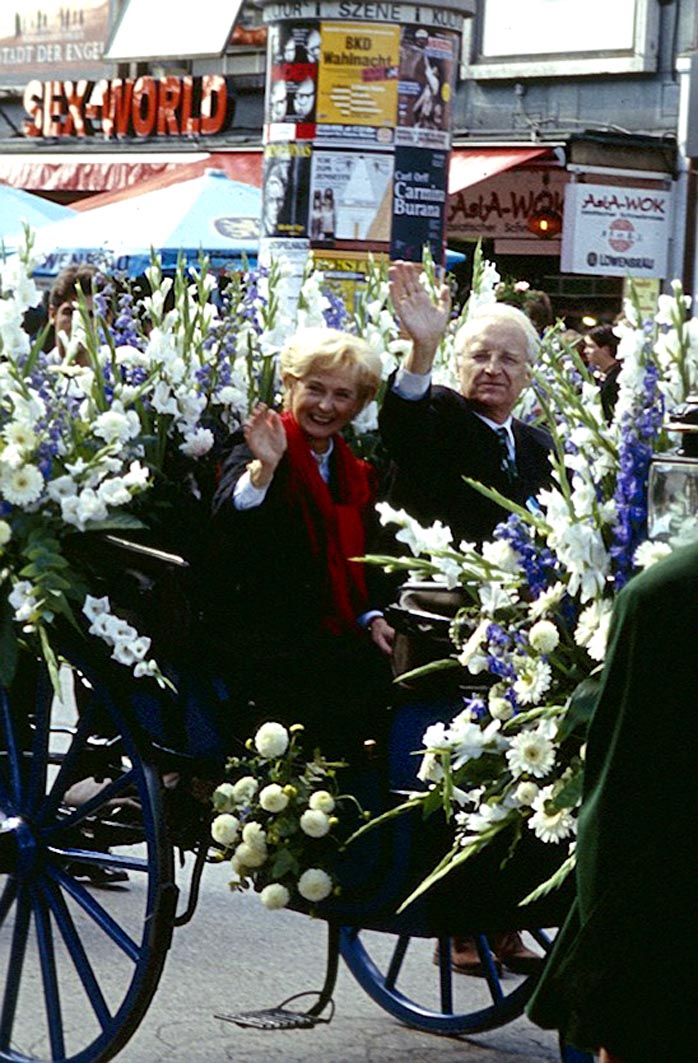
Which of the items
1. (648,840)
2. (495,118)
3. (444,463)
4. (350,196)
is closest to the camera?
(648,840)

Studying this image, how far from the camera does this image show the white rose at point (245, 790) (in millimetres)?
4465

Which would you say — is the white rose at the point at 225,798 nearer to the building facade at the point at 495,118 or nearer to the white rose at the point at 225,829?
the white rose at the point at 225,829

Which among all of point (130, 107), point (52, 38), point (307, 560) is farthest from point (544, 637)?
point (52, 38)

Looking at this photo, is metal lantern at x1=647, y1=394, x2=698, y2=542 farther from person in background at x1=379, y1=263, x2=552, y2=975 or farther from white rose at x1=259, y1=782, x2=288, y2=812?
person in background at x1=379, y1=263, x2=552, y2=975

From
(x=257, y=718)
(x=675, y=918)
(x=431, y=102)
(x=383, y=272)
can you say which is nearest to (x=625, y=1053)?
(x=675, y=918)

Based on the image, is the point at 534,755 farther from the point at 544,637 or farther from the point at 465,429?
the point at 465,429

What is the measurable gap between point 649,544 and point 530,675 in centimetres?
42

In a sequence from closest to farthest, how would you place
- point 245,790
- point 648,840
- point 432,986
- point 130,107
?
point 648,840 < point 245,790 < point 432,986 < point 130,107

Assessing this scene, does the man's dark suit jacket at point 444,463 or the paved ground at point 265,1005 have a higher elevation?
the man's dark suit jacket at point 444,463

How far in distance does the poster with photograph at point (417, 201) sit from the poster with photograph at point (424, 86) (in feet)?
0.21

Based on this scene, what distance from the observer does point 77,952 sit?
461 cm

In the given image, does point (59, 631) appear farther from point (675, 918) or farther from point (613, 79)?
point (613, 79)

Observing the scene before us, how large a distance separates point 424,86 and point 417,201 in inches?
18.8

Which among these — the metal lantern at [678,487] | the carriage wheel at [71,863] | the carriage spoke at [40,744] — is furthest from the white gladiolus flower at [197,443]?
the metal lantern at [678,487]
